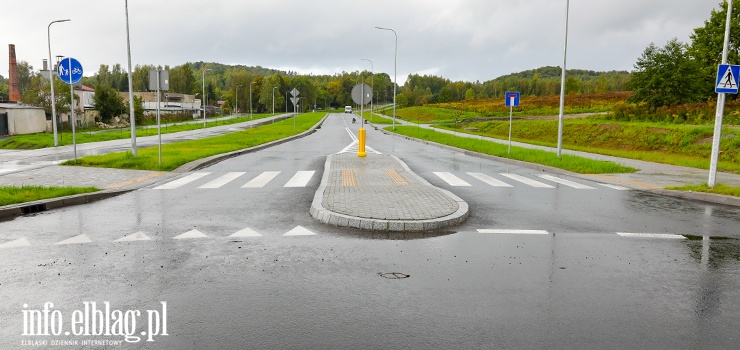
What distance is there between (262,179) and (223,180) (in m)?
1.05

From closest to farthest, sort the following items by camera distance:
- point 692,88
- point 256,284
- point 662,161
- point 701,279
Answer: point 256,284 < point 701,279 < point 662,161 < point 692,88

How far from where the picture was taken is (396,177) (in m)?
13.5

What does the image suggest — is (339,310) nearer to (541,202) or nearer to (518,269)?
(518,269)

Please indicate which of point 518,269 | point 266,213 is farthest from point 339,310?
point 266,213

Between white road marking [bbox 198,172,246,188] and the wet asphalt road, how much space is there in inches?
112

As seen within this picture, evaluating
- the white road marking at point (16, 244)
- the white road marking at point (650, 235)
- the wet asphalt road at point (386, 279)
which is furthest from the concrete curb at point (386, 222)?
the white road marking at point (16, 244)

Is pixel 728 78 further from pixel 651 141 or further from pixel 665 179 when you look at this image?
pixel 651 141

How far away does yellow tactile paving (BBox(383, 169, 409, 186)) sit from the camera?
1230 cm

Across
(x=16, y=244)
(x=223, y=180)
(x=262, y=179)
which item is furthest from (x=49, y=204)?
(x=262, y=179)

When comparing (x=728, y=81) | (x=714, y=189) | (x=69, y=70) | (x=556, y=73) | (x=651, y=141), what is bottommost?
(x=714, y=189)

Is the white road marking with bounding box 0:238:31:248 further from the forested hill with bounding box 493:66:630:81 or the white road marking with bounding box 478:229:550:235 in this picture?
the forested hill with bounding box 493:66:630:81

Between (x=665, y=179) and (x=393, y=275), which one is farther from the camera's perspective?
(x=665, y=179)

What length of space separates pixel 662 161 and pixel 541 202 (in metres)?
12.7

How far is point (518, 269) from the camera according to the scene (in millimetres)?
5965
